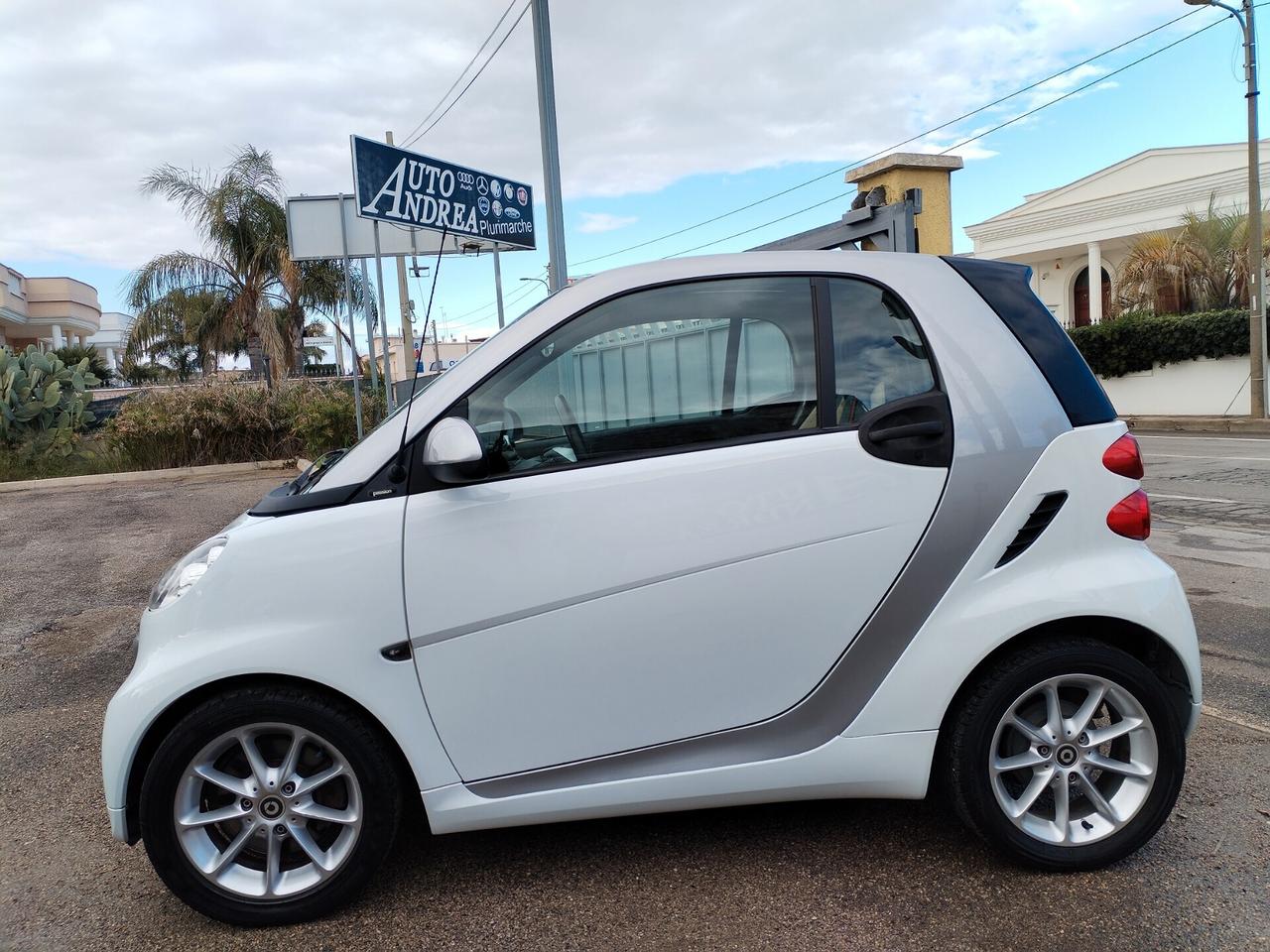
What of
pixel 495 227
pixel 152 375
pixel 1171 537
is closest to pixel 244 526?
pixel 1171 537

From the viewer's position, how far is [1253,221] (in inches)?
721

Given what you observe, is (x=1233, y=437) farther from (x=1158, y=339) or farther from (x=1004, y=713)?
(x=1004, y=713)

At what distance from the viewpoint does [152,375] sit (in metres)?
41.6

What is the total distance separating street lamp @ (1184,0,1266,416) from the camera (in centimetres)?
1742

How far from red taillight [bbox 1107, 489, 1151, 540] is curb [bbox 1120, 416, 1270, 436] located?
16455mm

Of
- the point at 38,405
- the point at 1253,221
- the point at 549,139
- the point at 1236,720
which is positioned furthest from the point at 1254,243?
the point at 38,405

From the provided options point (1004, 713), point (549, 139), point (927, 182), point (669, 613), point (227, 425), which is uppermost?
point (549, 139)

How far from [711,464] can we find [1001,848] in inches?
54.3

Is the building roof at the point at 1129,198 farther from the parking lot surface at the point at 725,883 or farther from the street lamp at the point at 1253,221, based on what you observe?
the parking lot surface at the point at 725,883

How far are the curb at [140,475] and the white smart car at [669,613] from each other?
45.4 feet

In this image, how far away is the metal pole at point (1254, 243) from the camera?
17.5m

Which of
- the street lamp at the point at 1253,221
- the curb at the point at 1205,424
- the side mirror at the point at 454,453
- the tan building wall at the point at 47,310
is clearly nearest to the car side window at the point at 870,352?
the side mirror at the point at 454,453

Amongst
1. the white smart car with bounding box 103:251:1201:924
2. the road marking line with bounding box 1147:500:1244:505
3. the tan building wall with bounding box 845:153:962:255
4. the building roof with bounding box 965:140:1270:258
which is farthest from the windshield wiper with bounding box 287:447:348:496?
the building roof with bounding box 965:140:1270:258

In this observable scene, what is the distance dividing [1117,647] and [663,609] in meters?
1.38
